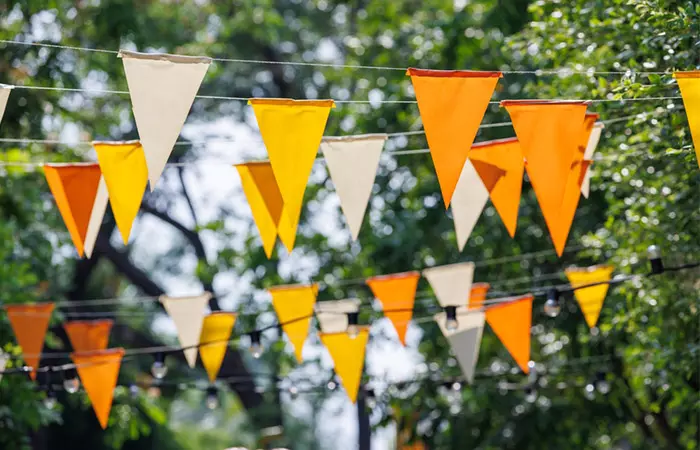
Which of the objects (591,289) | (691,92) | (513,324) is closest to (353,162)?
(691,92)

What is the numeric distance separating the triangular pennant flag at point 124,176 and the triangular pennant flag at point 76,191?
43cm

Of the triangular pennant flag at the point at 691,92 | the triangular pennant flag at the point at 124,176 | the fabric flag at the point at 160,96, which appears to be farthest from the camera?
the triangular pennant flag at the point at 124,176

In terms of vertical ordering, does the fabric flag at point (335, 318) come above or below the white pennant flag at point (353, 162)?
below

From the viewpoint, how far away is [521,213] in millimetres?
Result: 10953

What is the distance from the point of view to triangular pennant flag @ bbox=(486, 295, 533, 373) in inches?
319

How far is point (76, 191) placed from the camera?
6.32 metres

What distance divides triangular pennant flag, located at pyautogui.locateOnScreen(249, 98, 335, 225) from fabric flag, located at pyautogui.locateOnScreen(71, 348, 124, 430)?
337 cm

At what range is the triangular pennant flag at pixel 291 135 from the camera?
5.46 m

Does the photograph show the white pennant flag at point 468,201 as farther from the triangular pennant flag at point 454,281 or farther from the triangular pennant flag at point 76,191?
the triangular pennant flag at point 76,191

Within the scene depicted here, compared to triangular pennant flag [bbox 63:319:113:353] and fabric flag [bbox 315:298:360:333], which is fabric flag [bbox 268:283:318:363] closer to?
fabric flag [bbox 315:298:360:333]

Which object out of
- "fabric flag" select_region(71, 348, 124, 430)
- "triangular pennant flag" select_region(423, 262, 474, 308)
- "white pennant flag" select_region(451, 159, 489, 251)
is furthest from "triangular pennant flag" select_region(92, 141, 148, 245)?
"triangular pennant flag" select_region(423, 262, 474, 308)

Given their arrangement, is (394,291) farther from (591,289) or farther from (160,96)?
(160,96)

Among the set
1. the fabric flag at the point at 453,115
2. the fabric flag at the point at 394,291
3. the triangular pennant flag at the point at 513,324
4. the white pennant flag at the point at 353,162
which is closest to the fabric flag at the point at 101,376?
the fabric flag at the point at 394,291

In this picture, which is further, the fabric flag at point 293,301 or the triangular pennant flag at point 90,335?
the triangular pennant flag at point 90,335
